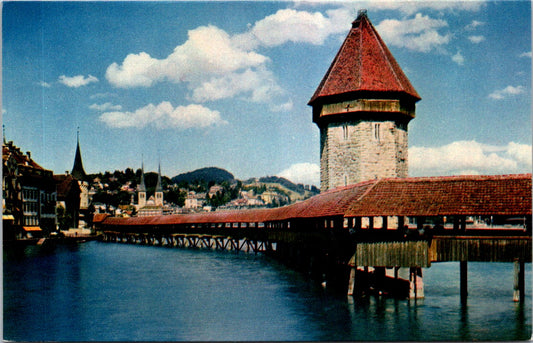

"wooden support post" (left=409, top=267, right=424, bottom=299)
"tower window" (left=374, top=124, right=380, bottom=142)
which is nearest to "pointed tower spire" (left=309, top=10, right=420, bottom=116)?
"tower window" (left=374, top=124, right=380, bottom=142)

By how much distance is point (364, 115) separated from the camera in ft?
93.8

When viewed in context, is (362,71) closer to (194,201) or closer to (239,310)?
(239,310)

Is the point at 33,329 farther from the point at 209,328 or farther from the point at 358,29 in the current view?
the point at 358,29

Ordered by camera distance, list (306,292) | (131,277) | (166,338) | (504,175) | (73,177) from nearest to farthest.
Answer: (166,338)
(504,175)
(306,292)
(131,277)
(73,177)

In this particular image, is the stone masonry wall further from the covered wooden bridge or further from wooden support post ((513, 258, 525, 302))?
wooden support post ((513, 258, 525, 302))

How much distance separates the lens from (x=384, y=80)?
29.0 meters

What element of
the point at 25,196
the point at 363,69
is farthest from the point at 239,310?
the point at 25,196

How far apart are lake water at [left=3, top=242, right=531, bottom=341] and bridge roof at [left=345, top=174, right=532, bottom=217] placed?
2605 mm

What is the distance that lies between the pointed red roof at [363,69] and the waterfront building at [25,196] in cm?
2135

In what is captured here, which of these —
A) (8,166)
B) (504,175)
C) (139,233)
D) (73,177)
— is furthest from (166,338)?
(73,177)

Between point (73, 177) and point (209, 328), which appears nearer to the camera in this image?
point (209, 328)

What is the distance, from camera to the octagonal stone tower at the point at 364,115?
2853 cm

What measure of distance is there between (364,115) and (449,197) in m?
13.4

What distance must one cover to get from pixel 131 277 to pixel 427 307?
1362cm
